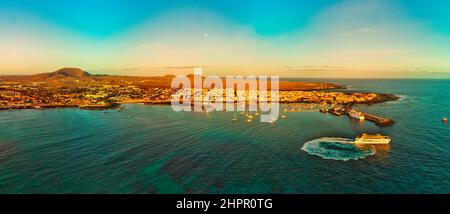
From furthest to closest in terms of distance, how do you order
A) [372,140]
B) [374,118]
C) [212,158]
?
[374,118] < [372,140] < [212,158]

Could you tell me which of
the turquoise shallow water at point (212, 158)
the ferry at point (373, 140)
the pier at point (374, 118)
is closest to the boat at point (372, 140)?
the ferry at point (373, 140)

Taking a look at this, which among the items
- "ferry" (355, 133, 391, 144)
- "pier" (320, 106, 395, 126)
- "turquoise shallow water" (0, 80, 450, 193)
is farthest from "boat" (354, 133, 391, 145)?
"pier" (320, 106, 395, 126)

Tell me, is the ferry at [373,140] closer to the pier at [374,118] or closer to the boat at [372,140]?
the boat at [372,140]

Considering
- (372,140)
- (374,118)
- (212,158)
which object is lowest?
(212,158)

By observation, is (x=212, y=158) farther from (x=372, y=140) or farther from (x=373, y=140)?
(x=373, y=140)

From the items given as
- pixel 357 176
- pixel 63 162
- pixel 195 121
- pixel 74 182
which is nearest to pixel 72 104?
pixel 195 121

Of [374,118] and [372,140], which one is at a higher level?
[374,118]

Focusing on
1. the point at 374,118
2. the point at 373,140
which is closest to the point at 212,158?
the point at 373,140
